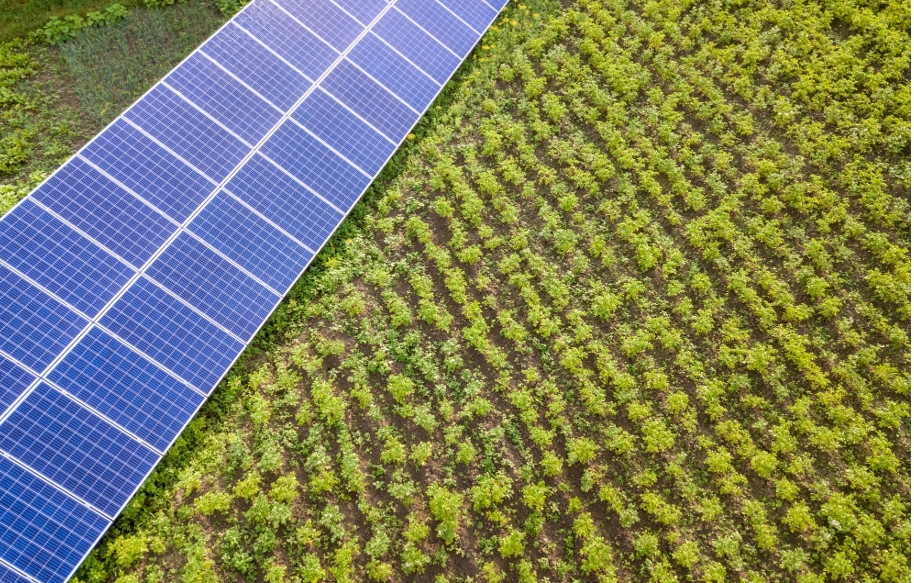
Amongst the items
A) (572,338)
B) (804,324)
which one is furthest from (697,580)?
(804,324)

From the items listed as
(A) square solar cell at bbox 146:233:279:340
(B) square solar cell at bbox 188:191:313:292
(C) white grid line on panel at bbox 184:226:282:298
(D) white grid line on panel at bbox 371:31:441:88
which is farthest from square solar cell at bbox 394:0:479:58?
(A) square solar cell at bbox 146:233:279:340

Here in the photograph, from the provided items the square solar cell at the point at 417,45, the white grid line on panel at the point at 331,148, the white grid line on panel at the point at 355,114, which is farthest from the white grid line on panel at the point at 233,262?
the square solar cell at the point at 417,45

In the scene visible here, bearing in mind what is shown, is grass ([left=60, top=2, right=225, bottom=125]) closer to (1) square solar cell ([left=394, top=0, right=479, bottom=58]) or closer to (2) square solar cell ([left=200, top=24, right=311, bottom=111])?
(2) square solar cell ([left=200, top=24, right=311, bottom=111])

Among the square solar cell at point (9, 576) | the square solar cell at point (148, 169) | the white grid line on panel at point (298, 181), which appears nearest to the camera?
the square solar cell at point (9, 576)

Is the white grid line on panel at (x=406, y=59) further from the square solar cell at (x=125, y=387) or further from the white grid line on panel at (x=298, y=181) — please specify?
the square solar cell at (x=125, y=387)

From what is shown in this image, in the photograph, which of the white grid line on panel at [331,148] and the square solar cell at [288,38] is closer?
the white grid line on panel at [331,148]

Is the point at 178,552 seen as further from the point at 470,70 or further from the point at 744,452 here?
the point at 470,70

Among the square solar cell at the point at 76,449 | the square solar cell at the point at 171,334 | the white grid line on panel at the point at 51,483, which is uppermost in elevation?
the square solar cell at the point at 171,334

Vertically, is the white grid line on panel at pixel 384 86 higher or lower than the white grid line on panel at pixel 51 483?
higher
